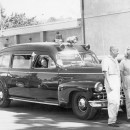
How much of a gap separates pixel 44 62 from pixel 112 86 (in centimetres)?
263

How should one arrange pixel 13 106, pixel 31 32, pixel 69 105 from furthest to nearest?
pixel 31 32, pixel 13 106, pixel 69 105

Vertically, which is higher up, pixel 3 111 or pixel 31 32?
pixel 31 32

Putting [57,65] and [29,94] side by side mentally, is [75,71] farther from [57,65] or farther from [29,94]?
[29,94]

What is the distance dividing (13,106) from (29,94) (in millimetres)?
1545

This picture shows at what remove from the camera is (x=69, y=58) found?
410 inches

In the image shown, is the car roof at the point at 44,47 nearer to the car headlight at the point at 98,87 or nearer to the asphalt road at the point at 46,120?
the asphalt road at the point at 46,120

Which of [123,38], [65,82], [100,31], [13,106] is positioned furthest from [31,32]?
[65,82]

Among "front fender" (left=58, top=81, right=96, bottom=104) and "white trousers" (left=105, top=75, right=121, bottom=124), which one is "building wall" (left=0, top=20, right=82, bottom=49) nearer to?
"front fender" (left=58, top=81, right=96, bottom=104)

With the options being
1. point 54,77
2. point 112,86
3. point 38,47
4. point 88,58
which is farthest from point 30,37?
point 112,86

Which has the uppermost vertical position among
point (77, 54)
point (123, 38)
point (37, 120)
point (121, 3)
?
point (121, 3)

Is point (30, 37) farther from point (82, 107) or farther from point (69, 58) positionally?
point (82, 107)

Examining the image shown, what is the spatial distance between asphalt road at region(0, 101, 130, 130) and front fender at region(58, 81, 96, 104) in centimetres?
49

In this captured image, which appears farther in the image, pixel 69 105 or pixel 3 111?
pixel 3 111

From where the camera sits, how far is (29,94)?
10719 mm
